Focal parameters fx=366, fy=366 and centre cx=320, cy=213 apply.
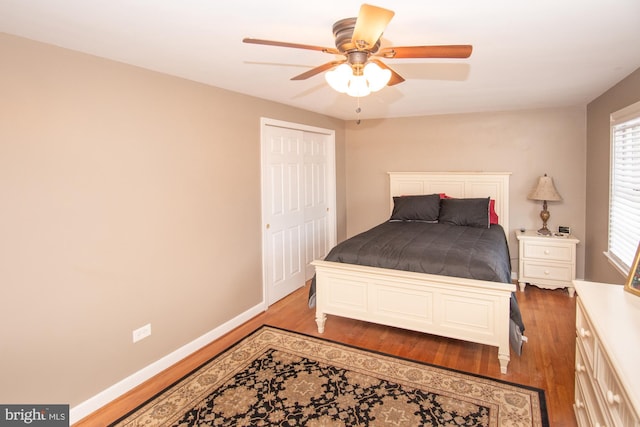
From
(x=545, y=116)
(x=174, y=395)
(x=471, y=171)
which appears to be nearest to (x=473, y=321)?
(x=174, y=395)

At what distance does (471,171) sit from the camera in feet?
15.3

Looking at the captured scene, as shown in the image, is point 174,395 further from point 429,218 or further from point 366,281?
point 429,218

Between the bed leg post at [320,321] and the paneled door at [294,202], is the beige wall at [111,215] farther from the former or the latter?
the bed leg post at [320,321]

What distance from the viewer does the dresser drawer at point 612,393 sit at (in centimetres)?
118

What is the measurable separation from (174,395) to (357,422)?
118 centimetres

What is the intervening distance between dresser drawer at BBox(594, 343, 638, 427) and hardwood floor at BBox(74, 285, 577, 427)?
0.75 metres

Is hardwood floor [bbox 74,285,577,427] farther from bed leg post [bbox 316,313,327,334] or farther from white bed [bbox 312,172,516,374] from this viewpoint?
white bed [bbox 312,172,516,374]

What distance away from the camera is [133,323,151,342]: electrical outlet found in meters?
2.49

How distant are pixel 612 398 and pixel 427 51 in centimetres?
150

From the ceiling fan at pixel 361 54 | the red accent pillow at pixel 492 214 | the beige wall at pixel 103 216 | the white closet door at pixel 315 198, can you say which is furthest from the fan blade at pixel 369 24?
the red accent pillow at pixel 492 214

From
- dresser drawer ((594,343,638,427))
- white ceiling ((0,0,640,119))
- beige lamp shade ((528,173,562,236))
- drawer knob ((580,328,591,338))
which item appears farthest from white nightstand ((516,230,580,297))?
dresser drawer ((594,343,638,427))

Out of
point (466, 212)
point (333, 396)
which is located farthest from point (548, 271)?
point (333, 396)

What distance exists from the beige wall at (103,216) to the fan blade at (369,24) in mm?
1664

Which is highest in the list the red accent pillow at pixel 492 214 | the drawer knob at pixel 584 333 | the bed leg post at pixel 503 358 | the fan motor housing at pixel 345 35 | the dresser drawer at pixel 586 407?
the fan motor housing at pixel 345 35
